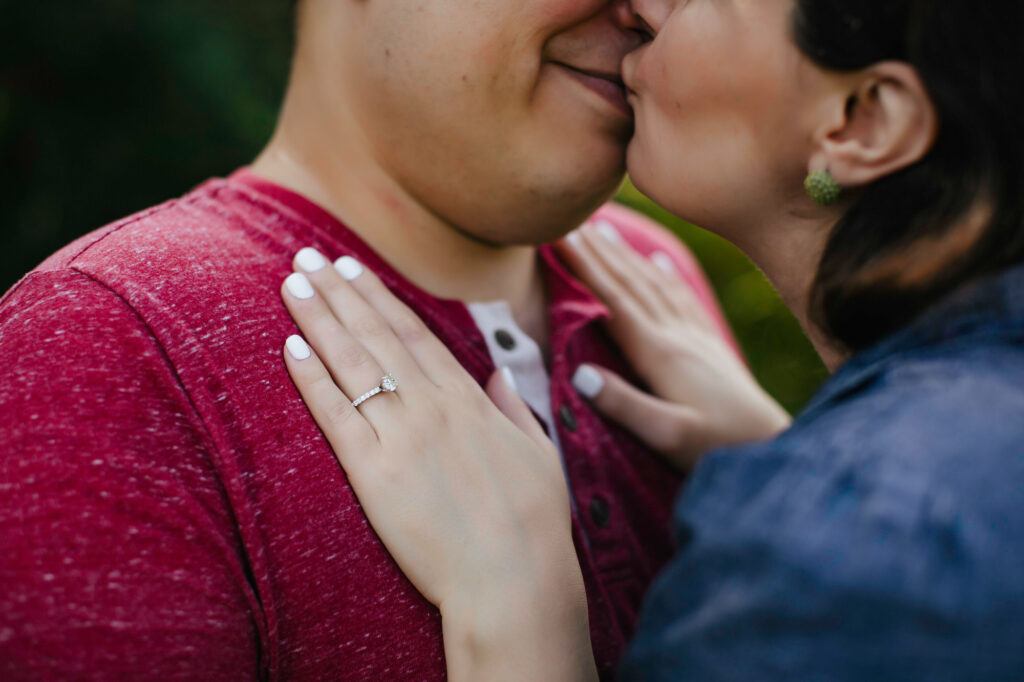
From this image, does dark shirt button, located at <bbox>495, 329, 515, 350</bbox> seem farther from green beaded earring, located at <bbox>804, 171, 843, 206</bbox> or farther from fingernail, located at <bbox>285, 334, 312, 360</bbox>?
green beaded earring, located at <bbox>804, 171, 843, 206</bbox>

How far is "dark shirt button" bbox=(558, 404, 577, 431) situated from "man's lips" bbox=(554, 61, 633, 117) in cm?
52

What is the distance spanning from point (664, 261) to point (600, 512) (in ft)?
3.12

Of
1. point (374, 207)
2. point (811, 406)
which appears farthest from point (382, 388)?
point (811, 406)

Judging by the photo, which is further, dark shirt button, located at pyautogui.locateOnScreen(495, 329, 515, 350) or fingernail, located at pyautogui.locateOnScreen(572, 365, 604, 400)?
fingernail, located at pyautogui.locateOnScreen(572, 365, 604, 400)

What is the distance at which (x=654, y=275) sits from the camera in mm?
2105

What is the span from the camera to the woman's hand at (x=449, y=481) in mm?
1190

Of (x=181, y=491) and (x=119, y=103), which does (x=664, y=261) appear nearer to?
(x=181, y=491)

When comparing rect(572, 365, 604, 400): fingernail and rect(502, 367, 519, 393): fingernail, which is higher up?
rect(502, 367, 519, 393): fingernail

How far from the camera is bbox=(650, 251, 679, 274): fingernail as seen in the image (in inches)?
87.4

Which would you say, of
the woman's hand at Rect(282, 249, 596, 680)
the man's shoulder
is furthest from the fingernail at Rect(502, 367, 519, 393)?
the man's shoulder

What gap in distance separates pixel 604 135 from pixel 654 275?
2.11 ft

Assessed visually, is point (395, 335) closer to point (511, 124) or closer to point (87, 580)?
point (511, 124)

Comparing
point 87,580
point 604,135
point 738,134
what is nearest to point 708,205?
point 738,134

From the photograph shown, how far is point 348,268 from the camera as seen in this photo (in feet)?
4.63
